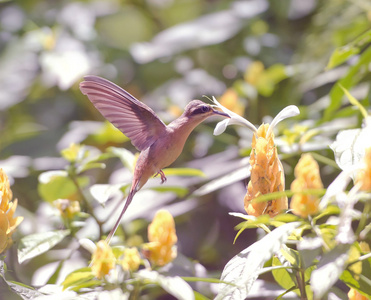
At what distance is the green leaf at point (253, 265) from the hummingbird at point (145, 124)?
6.5 inches

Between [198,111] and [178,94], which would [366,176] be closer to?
[198,111]

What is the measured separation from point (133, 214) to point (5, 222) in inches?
20.5

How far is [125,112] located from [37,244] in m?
0.28

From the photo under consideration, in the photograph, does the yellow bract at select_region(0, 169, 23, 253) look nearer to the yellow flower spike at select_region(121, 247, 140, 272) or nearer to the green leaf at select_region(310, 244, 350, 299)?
the yellow flower spike at select_region(121, 247, 140, 272)

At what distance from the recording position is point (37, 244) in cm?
83

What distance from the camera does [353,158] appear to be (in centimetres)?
70

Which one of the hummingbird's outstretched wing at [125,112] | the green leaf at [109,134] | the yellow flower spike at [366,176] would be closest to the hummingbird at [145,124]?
the hummingbird's outstretched wing at [125,112]

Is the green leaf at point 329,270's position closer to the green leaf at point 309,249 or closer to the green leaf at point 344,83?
the green leaf at point 309,249

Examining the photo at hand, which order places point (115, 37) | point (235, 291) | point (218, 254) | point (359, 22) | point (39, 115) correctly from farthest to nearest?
point (115, 37)
point (39, 115)
point (359, 22)
point (218, 254)
point (235, 291)

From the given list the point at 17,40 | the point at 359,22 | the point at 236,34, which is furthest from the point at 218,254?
the point at 17,40

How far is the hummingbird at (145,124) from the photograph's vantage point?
683 millimetres

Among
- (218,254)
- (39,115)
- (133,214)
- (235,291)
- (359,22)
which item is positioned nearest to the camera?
(235,291)

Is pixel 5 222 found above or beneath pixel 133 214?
above

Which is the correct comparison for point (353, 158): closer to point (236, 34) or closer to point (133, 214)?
point (133, 214)
